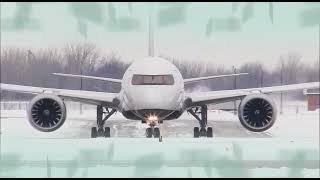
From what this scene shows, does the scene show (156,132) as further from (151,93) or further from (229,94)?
(151,93)

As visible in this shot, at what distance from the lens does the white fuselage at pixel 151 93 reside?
16.5 m

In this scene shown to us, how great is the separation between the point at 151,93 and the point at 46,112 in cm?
339

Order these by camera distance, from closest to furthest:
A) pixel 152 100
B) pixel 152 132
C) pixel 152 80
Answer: pixel 152 100 → pixel 152 80 → pixel 152 132

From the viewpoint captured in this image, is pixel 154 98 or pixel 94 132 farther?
pixel 94 132

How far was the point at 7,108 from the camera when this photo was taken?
1964 inches

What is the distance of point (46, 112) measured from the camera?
17219 mm

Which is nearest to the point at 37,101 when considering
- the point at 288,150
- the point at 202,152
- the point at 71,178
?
the point at 202,152

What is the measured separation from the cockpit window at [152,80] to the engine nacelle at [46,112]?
239 cm

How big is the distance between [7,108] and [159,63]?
34954 mm

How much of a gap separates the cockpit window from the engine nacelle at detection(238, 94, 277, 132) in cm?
235

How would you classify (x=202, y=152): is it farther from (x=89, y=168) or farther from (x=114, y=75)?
(x=114, y=75)

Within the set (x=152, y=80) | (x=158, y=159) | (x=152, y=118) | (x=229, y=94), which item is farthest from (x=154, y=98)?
Answer: (x=158, y=159)

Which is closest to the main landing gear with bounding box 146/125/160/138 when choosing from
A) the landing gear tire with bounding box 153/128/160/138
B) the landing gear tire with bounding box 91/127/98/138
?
the landing gear tire with bounding box 153/128/160/138

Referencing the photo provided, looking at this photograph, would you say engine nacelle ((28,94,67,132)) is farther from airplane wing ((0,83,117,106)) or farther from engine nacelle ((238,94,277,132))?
engine nacelle ((238,94,277,132))
